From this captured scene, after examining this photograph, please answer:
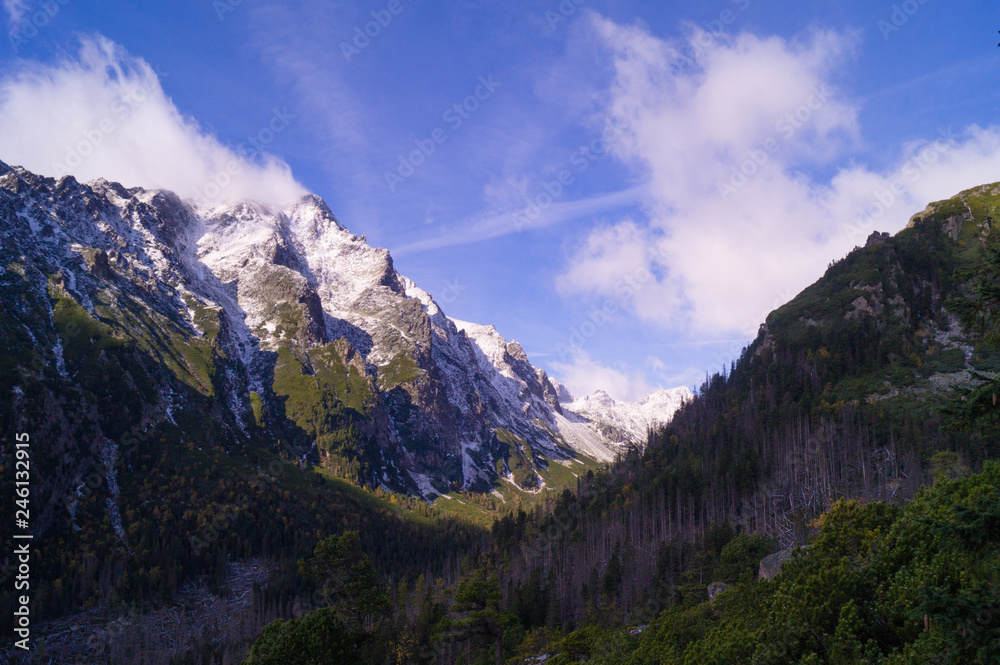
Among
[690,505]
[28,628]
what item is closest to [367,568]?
[690,505]

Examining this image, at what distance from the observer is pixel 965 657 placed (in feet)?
52.0

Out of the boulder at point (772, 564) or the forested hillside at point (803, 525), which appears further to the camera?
the boulder at point (772, 564)

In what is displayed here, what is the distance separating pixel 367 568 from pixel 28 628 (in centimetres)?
15148

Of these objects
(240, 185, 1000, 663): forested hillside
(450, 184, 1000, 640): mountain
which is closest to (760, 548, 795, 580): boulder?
(240, 185, 1000, 663): forested hillside

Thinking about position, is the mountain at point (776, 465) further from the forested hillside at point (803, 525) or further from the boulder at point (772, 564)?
the boulder at point (772, 564)

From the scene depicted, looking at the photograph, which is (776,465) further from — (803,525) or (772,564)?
(772,564)

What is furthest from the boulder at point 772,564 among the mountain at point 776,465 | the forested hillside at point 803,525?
the mountain at point 776,465

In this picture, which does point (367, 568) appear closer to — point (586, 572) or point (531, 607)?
point (531, 607)

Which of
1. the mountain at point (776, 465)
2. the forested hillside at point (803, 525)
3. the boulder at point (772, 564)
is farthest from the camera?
the mountain at point (776, 465)

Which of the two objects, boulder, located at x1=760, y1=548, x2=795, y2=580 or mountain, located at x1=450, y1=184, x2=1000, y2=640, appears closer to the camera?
boulder, located at x1=760, y1=548, x2=795, y2=580

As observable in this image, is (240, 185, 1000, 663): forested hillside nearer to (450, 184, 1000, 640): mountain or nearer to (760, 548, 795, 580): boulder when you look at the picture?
(450, 184, 1000, 640): mountain

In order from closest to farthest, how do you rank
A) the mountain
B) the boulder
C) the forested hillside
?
the forested hillside → the boulder → the mountain

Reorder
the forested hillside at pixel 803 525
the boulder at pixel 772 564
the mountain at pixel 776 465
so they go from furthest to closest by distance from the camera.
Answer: the mountain at pixel 776 465 → the boulder at pixel 772 564 → the forested hillside at pixel 803 525

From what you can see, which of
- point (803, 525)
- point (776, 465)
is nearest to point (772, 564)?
point (803, 525)
